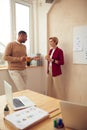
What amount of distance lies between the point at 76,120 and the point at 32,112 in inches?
16.9

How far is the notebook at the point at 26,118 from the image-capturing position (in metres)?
1.17

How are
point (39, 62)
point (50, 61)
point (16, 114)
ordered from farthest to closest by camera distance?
1. point (39, 62)
2. point (50, 61)
3. point (16, 114)

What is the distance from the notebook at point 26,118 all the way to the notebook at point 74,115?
0.23 meters

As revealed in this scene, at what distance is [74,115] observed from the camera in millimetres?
1087

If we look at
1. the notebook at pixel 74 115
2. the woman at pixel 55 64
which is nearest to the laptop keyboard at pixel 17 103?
the notebook at pixel 74 115

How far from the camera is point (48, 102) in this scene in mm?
1752

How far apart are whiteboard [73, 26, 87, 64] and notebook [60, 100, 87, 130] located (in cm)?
232

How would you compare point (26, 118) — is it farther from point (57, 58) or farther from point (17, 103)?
point (57, 58)

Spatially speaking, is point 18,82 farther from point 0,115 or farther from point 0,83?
point 0,115

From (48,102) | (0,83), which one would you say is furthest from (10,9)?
(48,102)

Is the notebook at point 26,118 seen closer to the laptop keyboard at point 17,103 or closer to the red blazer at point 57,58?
the laptop keyboard at point 17,103

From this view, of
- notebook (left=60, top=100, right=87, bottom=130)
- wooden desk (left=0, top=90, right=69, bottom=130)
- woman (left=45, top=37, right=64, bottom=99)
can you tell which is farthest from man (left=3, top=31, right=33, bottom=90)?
notebook (left=60, top=100, right=87, bottom=130)

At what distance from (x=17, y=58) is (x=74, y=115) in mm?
1959

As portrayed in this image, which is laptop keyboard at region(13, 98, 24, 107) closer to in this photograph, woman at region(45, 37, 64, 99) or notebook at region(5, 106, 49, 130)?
notebook at region(5, 106, 49, 130)
